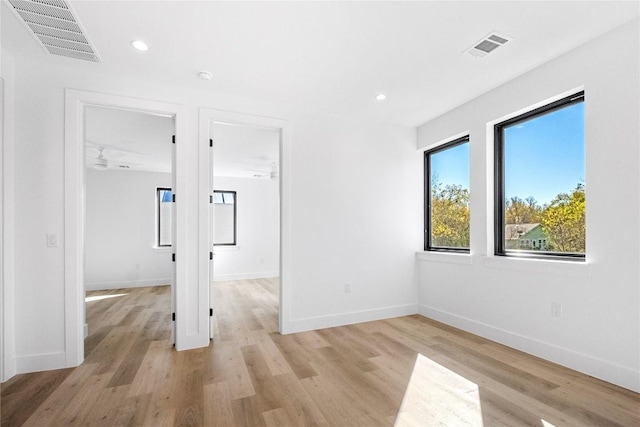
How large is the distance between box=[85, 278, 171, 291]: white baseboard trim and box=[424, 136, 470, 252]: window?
224 inches

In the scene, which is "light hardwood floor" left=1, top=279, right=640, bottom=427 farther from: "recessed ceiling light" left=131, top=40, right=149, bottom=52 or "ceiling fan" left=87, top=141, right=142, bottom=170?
"ceiling fan" left=87, top=141, right=142, bottom=170

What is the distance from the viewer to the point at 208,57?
2.52m

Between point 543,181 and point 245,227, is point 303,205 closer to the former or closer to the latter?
point 543,181

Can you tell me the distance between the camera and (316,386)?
2.29 metres

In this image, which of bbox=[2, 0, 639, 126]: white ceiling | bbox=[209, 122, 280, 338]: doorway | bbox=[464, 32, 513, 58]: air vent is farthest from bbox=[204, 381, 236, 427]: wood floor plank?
bbox=[209, 122, 280, 338]: doorway

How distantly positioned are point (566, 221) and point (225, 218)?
6.61 metres

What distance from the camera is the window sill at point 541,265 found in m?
2.45

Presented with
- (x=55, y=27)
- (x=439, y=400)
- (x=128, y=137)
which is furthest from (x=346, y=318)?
(x=128, y=137)

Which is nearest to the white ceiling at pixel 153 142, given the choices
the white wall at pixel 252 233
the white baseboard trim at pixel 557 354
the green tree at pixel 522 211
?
the white wall at pixel 252 233

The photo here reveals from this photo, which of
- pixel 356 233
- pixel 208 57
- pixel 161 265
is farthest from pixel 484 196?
pixel 161 265

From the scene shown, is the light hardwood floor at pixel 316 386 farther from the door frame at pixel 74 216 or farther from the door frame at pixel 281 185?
the door frame at pixel 281 185

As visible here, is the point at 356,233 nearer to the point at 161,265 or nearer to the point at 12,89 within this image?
the point at 12,89

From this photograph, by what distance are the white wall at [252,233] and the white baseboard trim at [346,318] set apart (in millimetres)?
4179

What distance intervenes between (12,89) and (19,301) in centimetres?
174
